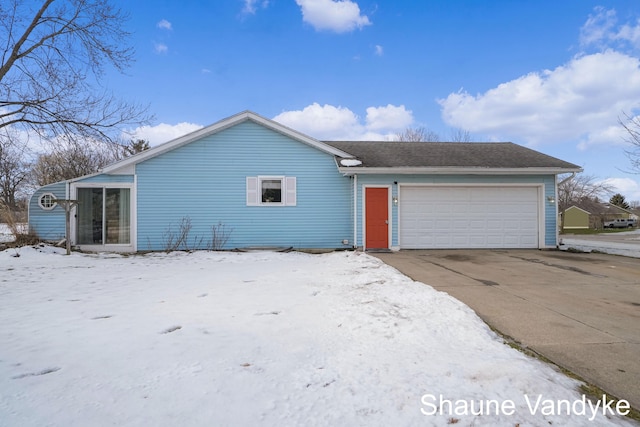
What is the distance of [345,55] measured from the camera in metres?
14.5

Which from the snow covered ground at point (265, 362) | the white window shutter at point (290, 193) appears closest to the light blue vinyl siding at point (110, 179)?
the white window shutter at point (290, 193)

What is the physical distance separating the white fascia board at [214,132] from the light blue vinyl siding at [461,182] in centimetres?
139

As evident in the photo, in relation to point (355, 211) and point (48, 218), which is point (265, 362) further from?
point (48, 218)

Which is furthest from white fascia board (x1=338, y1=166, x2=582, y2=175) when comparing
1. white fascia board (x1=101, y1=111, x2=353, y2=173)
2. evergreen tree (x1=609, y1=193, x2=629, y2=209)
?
evergreen tree (x1=609, y1=193, x2=629, y2=209)

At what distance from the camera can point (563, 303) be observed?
4469 millimetres

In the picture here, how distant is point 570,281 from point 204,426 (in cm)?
672

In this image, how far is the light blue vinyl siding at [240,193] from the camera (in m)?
10.5

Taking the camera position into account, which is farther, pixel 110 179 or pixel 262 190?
pixel 262 190

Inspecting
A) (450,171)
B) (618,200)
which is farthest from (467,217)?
(618,200)

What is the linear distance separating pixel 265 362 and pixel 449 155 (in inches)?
432

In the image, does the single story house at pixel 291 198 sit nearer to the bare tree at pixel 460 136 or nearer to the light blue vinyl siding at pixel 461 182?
the light blue vinyl siding at pixel 461 182

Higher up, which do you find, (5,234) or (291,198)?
(291,198)

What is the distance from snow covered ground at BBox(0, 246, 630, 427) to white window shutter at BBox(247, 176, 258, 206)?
565 centimetres

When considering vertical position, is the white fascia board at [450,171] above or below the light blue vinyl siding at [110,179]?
above
